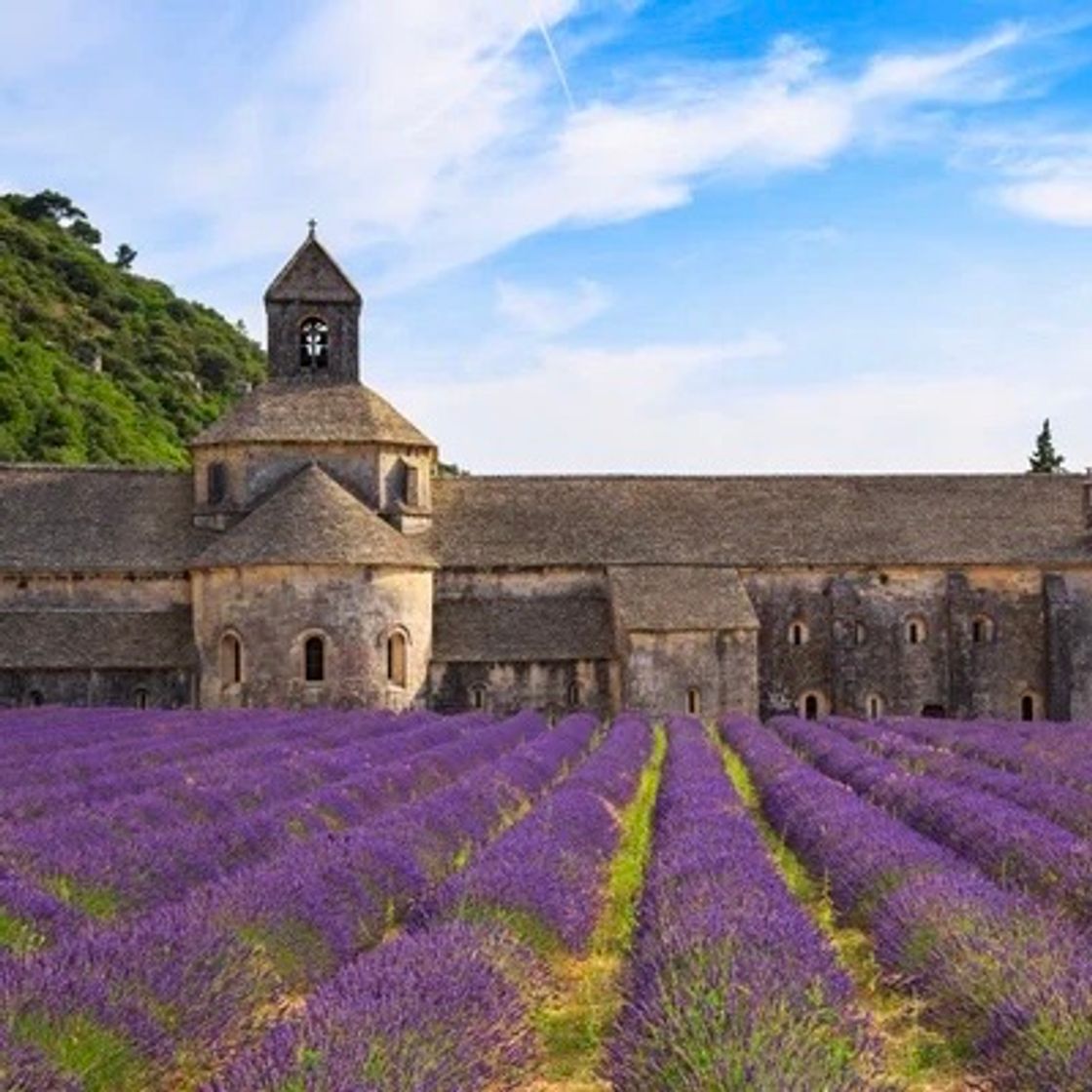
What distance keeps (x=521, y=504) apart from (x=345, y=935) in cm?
3313

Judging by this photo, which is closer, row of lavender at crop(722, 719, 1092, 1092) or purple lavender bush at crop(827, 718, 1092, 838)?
row of lavender at crop(722, 719, 1092, 1092)

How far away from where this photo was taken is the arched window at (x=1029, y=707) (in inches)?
1649

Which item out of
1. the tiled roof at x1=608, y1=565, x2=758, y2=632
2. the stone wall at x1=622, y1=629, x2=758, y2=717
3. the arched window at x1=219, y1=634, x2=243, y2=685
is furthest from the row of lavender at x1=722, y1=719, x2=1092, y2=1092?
the arched window at x1=219, y1=634, x2=243, y2=685

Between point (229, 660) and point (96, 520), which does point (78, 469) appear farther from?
point (229, 660)

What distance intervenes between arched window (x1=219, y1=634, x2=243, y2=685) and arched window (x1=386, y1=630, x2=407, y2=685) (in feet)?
11.4

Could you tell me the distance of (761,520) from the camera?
43.4 meters

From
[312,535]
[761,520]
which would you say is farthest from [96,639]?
[761,520]

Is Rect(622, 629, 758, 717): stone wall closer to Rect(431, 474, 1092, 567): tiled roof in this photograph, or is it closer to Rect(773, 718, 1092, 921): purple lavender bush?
Rect(431, 474, 1092, 567): tiled roof

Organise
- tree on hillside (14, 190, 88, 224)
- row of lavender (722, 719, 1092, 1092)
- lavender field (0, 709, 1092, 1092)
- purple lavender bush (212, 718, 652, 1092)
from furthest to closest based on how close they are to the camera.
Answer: tree on hillside (14, 190, 88, 224), row of lavender (722, 719, 1092, 1092), lavender field (0, 709, 1092, 1092), purple lavender bush (212, 718, 652, 1092)

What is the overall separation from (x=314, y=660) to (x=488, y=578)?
565 centimetres

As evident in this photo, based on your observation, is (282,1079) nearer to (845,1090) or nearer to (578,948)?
(845,1090)

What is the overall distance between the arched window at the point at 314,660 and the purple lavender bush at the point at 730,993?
2527 centimetres

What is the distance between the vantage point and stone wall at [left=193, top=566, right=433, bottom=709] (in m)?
36.5

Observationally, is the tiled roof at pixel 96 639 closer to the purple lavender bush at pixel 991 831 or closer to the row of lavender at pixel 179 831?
the row of lavender at pixel 179 831
